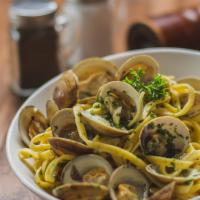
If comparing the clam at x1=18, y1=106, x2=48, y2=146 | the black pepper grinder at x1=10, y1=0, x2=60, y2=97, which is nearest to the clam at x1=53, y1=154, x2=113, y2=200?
the clam at x1=18, y1=106, x2=48, y2=146

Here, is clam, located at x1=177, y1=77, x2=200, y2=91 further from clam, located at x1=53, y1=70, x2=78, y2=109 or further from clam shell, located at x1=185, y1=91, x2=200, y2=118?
clam, located at x1=53, y1=70, x2=78, y2=109

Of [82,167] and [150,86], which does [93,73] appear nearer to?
[150,86]

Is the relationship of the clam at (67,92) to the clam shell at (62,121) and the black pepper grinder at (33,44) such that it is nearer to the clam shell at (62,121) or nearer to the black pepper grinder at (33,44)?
the clam shell at (62,121)

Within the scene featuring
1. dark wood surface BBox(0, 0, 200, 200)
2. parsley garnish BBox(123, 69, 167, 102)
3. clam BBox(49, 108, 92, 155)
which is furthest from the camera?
dark wood surface BBox(0, 0, 200, 200)

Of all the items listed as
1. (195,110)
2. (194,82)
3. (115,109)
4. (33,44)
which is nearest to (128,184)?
(115,109)

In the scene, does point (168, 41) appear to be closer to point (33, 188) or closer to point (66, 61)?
point (66, 61)

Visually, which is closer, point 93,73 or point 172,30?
point 93,73
